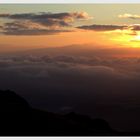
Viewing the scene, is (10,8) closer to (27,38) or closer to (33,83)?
(27,38)

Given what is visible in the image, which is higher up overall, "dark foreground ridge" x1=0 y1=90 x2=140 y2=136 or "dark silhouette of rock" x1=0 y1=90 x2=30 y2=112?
"dark silhouette of rock" x1=0 y1=90 x2=30 y2=112

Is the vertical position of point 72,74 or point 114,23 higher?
point 114,23

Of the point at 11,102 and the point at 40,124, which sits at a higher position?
the point at 11,102

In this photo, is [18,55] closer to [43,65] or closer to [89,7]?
[43,65]

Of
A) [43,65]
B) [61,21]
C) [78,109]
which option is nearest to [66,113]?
[78,109]

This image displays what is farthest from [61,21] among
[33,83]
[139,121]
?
[139,121]

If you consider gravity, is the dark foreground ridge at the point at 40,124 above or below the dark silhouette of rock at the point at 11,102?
below

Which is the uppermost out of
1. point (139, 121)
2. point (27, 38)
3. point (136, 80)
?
point (27, 38)
